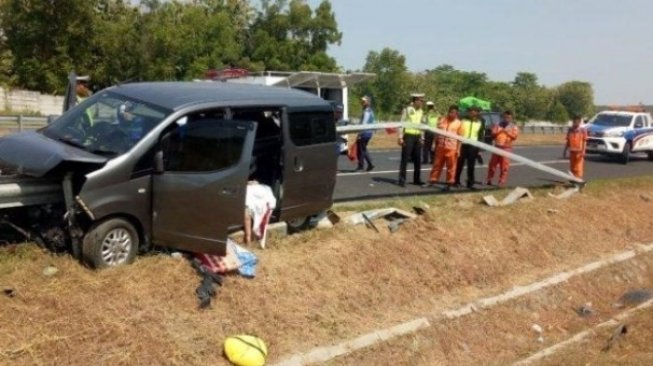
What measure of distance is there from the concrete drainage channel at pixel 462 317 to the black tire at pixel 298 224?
5.94 ft

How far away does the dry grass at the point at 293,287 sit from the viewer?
17.6 ft

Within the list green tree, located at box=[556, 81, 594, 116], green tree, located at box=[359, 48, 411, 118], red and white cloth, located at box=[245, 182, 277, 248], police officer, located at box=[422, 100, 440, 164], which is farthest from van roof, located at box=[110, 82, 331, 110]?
green tree, located at box=[556, 81, 594, 116]

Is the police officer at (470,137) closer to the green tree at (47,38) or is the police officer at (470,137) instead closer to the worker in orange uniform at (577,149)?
the worker in orange uniform at (577,149)

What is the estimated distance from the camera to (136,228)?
20.7 feet

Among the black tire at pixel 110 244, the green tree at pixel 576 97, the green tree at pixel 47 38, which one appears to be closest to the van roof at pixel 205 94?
the black tire at pixel 110 244

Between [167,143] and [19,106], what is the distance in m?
26.0

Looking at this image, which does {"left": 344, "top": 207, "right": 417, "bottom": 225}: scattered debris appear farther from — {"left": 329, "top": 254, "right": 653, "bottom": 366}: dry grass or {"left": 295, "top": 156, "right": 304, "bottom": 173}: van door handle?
{"left": 329, "top": 254, "right": 653, "bottom": 366}: dry grass

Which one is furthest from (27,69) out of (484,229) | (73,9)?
(484,229)

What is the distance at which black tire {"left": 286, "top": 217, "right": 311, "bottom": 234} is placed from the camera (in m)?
8.21

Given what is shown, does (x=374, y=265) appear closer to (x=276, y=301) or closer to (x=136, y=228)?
(x=276, y=301)

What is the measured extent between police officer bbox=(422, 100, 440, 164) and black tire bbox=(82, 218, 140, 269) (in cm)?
975

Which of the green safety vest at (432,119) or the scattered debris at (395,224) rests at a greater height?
the green safety vest at (432,119)

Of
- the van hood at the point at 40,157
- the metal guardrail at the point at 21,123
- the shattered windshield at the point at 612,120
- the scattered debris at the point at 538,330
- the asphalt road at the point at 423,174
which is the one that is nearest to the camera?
the van hood at the point at 40,157

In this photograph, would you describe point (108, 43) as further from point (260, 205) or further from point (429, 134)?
point (260, 205)
